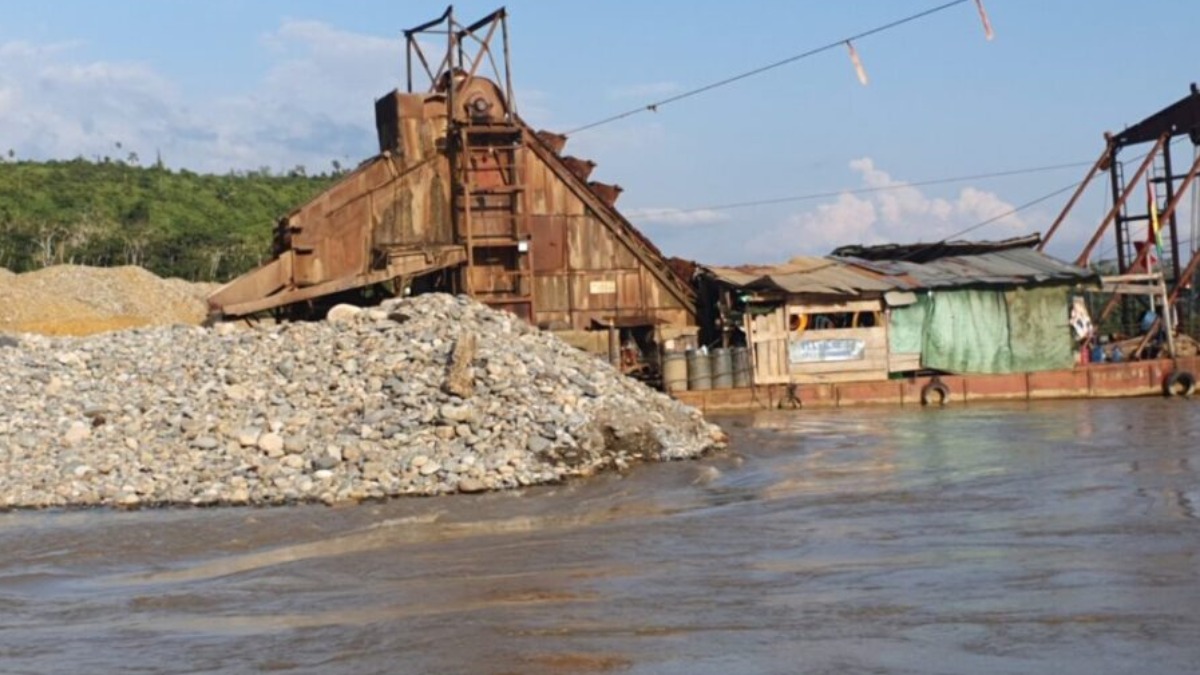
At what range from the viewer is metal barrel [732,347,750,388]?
85.8 feet

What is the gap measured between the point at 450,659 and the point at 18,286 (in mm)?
30396

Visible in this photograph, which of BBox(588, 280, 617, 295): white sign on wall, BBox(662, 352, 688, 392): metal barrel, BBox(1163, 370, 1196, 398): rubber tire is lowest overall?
BBox(1163, 370, 1196, 398): rubber tire

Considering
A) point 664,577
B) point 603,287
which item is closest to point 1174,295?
point 603,287

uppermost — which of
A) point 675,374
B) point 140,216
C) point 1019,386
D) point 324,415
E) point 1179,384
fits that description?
point 140,216

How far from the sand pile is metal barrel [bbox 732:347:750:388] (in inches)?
550

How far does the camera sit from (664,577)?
1009cm

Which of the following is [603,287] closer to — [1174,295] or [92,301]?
[1174,295]

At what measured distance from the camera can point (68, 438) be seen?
621 inches

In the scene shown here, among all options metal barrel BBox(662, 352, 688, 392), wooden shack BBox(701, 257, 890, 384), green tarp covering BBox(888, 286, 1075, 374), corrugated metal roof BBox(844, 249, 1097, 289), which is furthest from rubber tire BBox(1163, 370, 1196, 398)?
metal barrel BBox(662, 352, 688, 392)

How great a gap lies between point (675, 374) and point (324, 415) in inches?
409

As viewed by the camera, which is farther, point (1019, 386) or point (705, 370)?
point (1019, 386)

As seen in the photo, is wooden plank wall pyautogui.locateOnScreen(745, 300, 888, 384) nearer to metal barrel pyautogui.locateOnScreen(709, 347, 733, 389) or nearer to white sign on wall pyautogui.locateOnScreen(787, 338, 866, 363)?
white sign on wall pyautogui.locateOnScreen(787, 338, 866, 363)

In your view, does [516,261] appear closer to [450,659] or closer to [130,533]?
[130,533]

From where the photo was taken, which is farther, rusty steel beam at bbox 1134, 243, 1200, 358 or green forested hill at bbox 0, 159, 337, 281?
green forested hill at bbox 0, 159, 337, 281
